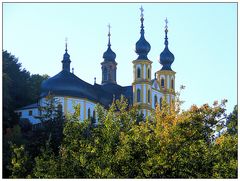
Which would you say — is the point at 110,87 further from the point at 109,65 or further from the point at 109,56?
the point at 109,56

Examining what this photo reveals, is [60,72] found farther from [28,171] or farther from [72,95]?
[28,171]

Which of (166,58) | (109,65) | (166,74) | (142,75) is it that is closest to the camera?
(142,75)

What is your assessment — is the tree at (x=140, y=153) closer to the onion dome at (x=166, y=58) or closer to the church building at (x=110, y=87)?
the church building at (x=110, y=87)

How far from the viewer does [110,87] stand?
71.9 meters

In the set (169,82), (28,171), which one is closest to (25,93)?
(169,82)

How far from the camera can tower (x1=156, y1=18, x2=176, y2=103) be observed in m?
73.0

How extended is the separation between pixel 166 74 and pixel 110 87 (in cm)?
628

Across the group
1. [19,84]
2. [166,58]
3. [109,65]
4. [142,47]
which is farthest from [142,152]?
[109,65]

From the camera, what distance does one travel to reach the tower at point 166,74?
73000mm

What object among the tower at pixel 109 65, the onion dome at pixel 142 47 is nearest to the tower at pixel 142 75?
the onion dome at pixel 142 47

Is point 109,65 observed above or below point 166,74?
above

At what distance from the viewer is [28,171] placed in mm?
24609

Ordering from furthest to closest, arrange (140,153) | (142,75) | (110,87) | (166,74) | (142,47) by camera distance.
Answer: (166,74), (110,87), (142,75), (142,47), (140,153)

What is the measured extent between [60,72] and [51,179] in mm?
41287
